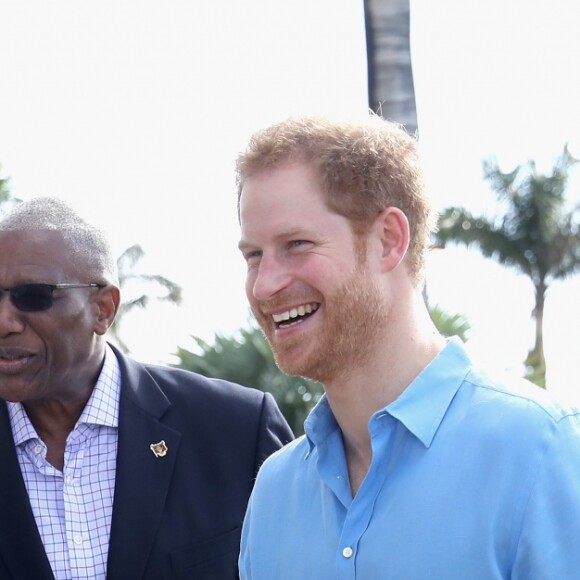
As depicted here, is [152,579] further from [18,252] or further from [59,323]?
[18,252]

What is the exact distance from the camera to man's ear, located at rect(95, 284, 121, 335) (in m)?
3.87

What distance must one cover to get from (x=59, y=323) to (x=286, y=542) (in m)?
1.61

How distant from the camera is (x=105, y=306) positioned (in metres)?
3.90

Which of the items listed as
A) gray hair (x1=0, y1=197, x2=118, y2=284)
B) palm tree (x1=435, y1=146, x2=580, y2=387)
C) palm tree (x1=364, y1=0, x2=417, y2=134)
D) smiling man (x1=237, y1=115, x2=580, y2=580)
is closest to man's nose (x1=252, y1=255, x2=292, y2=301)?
smiling man (x1=237, y1=115, x2=580, y2=580)

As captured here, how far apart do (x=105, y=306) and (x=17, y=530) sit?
86cm

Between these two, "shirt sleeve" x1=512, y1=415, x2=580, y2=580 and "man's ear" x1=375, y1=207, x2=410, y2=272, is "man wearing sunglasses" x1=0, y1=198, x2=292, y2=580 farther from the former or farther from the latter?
"shirt sleeve" x1=512, y1=415, x2=580, y2=580

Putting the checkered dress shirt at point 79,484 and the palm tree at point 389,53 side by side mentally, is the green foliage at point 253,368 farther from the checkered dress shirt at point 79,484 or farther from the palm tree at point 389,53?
the checkered dress shirt at point 79,484

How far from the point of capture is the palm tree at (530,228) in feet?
108

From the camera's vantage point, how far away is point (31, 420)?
3756mm

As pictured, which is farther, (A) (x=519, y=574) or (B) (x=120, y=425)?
(B) (x=120, y=425)

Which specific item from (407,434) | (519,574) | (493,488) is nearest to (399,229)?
(407,434)

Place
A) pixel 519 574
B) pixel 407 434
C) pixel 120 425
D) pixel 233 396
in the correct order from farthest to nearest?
1. pixel 233 396
2. pixel 120 425
3. pixel 407 434
4. pixel 519 574

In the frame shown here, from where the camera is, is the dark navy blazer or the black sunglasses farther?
the black sunglasses

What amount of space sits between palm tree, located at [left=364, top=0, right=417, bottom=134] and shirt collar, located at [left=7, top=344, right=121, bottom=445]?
427 centimetres
